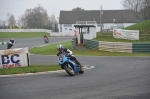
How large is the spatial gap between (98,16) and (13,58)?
7580 centimetres

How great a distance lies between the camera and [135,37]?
32312mm

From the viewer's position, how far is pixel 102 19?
8850 cm

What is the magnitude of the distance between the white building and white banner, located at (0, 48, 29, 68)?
232ft

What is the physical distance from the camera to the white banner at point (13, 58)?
14908mm

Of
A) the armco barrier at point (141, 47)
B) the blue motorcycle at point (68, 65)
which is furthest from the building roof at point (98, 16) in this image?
the blue motorcycle at point (68, 65)

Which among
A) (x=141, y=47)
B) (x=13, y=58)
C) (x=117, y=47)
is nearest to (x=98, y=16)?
(x=117, y=47)

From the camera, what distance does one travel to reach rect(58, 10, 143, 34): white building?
86.9 meters

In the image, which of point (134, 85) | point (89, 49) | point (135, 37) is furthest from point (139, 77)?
point (135, 37)

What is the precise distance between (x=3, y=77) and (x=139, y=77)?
6294 mm

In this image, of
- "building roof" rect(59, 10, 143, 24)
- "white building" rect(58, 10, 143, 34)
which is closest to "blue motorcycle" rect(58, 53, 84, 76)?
"white building" rect(58, 10, 143, 34)

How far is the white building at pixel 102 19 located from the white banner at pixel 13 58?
232 ft

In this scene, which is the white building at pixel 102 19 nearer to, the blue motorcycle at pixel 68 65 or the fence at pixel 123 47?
the fence at pixel 123 47

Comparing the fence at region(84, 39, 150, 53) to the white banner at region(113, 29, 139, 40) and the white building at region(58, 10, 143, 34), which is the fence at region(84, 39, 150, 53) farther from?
the white building at region(58, 10, 143, 34)

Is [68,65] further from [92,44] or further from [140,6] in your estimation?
[140,6]
